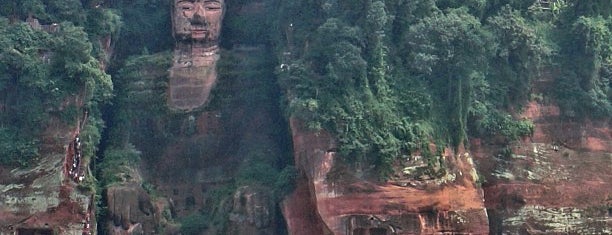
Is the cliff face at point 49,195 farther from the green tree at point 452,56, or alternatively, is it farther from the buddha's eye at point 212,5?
the green tree at point 452,56

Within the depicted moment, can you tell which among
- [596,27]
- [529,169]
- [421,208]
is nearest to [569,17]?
[596,27]

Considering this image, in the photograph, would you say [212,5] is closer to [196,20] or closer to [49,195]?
[196,20]

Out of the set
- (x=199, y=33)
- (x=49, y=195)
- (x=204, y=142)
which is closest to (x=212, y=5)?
(x=199, y=33)

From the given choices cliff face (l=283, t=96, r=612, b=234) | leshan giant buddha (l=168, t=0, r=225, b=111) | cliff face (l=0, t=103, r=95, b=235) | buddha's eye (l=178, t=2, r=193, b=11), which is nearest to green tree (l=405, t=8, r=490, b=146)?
cliff face (l=283, t=96, r=612, b=234)

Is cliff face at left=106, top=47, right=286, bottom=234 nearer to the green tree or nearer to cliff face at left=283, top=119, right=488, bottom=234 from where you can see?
cliff face at left=283, top=119, right=488, bottom=234

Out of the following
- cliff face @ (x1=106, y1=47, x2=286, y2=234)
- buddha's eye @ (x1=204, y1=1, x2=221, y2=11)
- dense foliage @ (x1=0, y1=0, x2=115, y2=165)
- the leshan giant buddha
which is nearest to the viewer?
dense foliage @ (x1=0, y1=0, x2=115, y2=165)

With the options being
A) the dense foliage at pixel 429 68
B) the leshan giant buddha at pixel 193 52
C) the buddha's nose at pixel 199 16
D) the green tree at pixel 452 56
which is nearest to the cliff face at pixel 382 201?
the dense foliage at pixel 429 68
